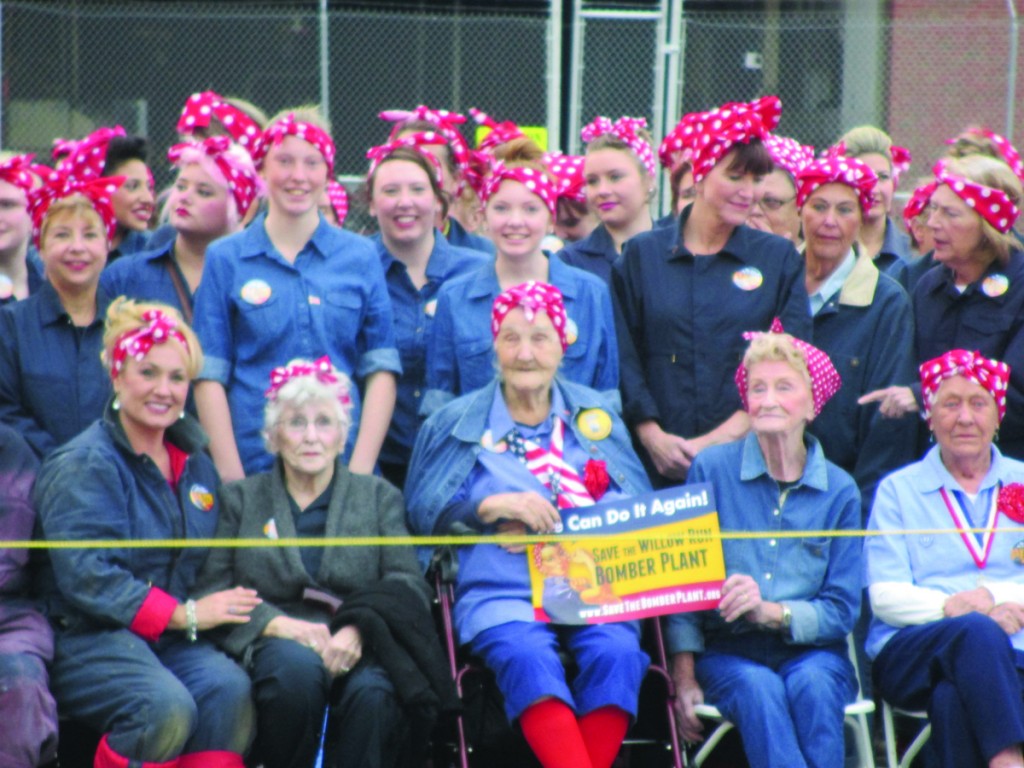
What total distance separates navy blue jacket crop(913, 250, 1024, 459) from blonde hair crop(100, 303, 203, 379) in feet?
9.07

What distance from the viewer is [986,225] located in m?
6.23

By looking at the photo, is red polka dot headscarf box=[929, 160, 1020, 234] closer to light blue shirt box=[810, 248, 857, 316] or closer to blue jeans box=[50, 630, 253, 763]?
light blue shirt box=[810, 248, 857, 316]

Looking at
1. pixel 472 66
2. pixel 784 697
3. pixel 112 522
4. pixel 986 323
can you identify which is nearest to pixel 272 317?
pixel 112 522

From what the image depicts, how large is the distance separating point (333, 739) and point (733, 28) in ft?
25.2

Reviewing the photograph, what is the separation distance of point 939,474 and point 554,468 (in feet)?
4.41

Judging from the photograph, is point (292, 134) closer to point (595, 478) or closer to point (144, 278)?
point (144, 278)

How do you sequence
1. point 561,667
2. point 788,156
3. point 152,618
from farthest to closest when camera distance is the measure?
point 788,156 < point 561,667 < point 152,618

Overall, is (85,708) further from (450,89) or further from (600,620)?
(450,89)

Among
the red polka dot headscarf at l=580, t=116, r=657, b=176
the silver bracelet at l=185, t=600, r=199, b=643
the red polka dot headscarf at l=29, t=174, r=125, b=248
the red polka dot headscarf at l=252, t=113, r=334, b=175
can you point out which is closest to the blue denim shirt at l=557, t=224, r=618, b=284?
the red polka dot headscarf at l=580, t=116, r=657, b=176

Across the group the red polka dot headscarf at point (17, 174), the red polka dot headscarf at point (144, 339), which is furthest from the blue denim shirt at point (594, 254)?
the red polka dot headscarf at point (17, 174)

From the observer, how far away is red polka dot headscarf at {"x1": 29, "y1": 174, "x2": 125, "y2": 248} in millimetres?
6051

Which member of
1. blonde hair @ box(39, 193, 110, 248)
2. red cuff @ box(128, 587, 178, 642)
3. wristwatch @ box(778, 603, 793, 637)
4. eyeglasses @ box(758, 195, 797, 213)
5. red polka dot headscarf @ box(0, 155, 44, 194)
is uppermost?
red polka dot headscarf @ box(0, 155, 44, 194)

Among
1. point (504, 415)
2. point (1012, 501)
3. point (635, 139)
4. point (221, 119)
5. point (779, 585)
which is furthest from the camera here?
point (635, 139)

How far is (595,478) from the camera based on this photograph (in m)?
5.69
